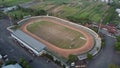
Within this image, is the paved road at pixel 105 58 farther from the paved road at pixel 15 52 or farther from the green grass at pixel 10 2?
the green grass at pixel 10 2

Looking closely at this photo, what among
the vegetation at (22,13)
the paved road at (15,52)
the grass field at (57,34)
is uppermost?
the vegetation at (22,13)

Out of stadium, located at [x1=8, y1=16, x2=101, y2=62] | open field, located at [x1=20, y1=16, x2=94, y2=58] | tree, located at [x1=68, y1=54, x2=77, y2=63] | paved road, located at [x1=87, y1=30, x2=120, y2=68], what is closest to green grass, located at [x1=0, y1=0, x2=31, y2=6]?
stadium, located at [x1=8, y1=16, x2=101, y2=62]

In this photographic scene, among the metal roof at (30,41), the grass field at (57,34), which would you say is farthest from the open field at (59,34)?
the metal roof at (30,41)

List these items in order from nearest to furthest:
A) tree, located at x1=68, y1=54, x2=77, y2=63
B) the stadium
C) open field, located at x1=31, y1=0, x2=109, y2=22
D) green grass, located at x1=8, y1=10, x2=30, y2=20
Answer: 1. tree, located at x1=68, y1=54, x2=77, y2=63
2. the stadium
3. green grass, located at x1=8, y1=10, x2=30, y2=20
4. open field, located at x1=31, y1=0, x2=109, y2=22

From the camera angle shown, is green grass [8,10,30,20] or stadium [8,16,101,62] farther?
green grass [8,10,30,20]

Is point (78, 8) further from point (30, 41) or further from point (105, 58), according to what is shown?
point (105, 58)

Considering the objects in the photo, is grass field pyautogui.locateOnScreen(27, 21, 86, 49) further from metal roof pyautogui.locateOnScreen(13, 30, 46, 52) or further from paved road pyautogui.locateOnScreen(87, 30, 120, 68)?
paved road pyautogui.locateOnScreen(87, 30, 120, 68)
